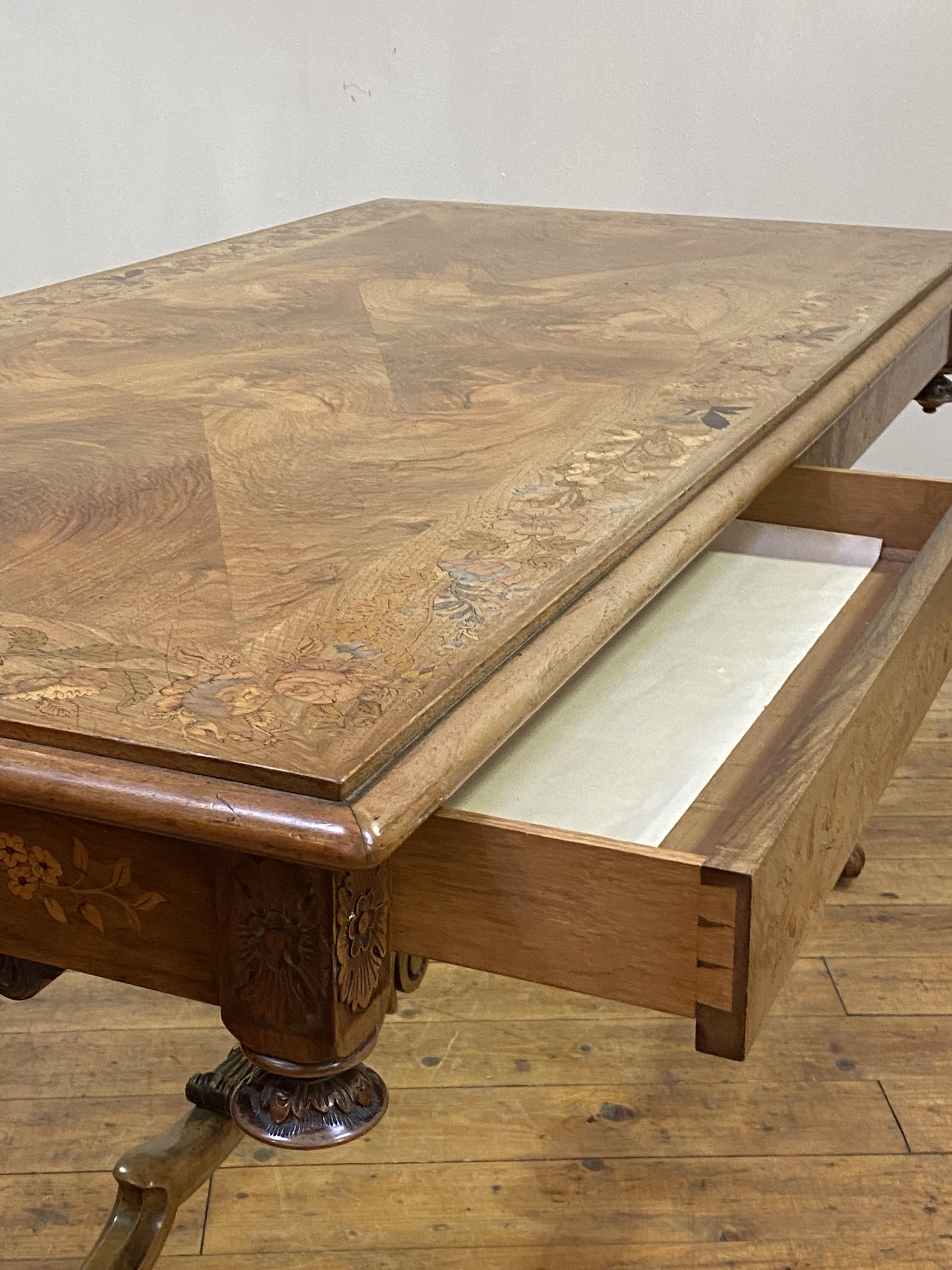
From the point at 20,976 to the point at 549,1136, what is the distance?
83 cm

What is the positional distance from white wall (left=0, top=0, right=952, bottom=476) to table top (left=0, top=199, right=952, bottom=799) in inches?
48.8

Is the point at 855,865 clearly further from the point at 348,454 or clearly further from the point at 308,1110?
the point at 308,1110

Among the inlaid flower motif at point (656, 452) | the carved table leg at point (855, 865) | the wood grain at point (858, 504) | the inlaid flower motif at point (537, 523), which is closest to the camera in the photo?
the inlaid flower motif at point (537, 523)

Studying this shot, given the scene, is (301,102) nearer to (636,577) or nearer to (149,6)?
(149,6)

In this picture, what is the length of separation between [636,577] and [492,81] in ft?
8.61

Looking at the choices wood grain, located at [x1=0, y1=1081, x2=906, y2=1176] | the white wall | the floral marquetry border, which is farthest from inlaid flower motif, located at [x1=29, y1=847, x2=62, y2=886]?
the white wall

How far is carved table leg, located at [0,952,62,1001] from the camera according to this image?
0.91m

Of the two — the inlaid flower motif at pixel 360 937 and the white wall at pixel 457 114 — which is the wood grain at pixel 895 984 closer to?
the inlaid flower motif at pixel 360 937

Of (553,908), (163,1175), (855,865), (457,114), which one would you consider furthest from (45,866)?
(457,114)

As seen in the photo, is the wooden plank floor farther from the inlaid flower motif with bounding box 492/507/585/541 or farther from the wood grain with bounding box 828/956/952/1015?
the inlaid flower motif with bounding box 492/507/585/541

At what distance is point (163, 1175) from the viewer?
134 centimetres

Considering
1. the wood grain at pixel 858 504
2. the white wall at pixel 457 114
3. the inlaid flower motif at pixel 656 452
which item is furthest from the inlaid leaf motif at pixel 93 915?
the white wall at pixel 457 114

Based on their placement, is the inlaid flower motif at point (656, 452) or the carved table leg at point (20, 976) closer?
the carved table leg at point (20, 976)

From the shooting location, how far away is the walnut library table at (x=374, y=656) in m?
0.66
